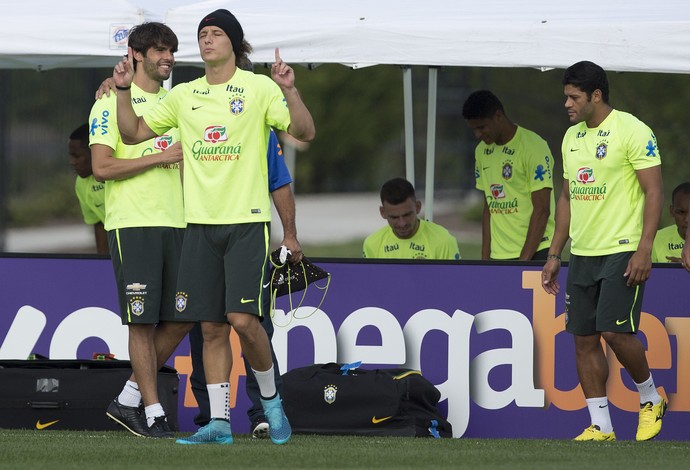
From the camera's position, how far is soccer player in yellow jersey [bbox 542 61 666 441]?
752 cm

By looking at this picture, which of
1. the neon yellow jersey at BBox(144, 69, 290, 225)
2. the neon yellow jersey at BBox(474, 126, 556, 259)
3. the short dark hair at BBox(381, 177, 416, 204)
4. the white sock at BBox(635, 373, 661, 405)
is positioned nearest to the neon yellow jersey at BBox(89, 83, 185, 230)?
the neon yellow jersey at BBox(144, 69, 290, 225)

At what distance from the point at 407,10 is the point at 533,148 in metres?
1.90

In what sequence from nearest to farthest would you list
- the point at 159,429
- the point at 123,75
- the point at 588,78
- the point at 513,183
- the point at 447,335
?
the point at 123,75, the point at 159,429, the point at 588,78, the point at 447,335, the point at 513,183

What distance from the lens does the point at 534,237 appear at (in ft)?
31.4

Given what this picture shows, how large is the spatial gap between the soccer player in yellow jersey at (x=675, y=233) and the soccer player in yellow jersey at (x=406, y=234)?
1289 millimetres

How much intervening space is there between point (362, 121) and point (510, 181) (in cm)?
2712

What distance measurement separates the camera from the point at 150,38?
7.46 metres

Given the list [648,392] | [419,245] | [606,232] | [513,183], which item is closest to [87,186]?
[419,245]

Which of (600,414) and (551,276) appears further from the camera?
(551,276)

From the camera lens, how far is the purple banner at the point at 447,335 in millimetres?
8656

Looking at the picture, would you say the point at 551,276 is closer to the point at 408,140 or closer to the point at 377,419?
the point at 377,419

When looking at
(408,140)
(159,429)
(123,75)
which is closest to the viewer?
(123,75)

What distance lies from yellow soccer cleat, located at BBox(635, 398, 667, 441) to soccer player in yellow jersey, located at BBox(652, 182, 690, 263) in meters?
1.62

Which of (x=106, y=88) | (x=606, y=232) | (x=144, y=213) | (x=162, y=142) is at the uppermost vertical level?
(x=106, y=88)
